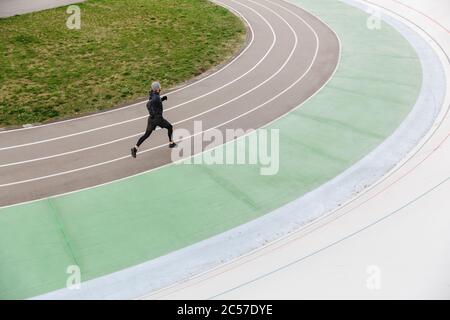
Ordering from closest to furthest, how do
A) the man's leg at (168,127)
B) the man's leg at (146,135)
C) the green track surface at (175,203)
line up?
the green track surface at (175,203) < the man's leg at (146,135) < the man's leg at (168,127)

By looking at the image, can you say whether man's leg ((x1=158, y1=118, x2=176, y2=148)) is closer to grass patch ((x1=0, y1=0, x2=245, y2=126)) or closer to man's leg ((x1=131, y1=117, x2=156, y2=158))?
man's leg ((x1=131, y1=117, x2=156, y2=158))

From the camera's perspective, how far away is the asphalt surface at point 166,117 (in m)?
11.6

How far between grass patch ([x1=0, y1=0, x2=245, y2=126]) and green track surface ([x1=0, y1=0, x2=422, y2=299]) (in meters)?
Result: 5.02

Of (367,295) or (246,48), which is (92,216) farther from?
(246,48)

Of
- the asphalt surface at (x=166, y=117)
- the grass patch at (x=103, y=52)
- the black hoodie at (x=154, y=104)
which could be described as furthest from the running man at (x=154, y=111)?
the grass patch at (x=103, y=52)

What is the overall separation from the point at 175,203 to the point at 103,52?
11.0 metres

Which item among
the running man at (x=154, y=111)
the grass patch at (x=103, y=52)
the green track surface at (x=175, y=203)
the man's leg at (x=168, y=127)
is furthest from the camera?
the grass patch at (x=103, y=52)

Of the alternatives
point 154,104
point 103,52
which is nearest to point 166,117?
point 154,104

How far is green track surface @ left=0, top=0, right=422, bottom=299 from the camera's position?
9.07 metres

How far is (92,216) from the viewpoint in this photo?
10.2 metres

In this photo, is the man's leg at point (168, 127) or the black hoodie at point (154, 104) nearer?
the black hoodie at point (154, 104)

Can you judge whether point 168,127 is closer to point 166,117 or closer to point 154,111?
point 154,111

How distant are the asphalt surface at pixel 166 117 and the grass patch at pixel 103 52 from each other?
3.26 feet

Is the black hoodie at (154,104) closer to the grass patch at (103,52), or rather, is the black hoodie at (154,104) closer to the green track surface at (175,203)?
the green track surface at (175,203)
